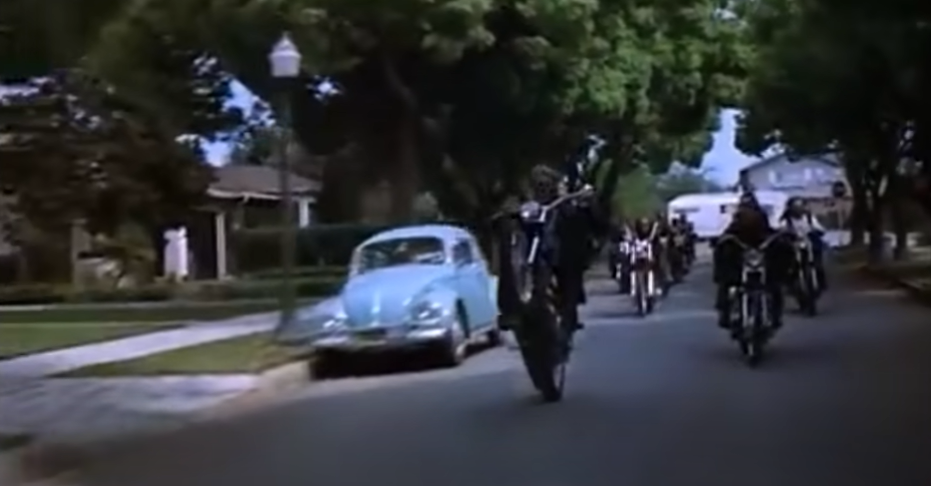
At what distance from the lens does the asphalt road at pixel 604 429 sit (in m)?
12.4

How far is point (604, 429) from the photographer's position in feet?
47.9

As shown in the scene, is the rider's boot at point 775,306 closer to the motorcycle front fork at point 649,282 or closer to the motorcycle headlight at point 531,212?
the motorcycle headlight at point 531,212

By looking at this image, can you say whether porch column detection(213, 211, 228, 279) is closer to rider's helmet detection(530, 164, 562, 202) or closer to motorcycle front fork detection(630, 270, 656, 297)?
motorcycle front fork detection(630, 270, 656, 297)

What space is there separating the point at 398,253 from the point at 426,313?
183 cm

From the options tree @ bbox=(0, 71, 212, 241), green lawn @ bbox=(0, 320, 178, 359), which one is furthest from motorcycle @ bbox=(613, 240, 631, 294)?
tree @ bbox=(0, 71, 212, 241)

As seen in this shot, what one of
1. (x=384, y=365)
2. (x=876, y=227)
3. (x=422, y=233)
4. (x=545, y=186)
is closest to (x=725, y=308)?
(x=384, y=365)

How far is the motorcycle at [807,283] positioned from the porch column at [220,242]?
27742 mm

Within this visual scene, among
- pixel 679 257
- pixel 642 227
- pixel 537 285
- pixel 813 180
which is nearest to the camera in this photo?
pixel 537 285

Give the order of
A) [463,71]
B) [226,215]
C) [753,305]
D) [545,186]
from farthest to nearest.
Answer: [226,215]
[463,71]
[753,305]
[545,186]

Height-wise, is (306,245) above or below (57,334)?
above

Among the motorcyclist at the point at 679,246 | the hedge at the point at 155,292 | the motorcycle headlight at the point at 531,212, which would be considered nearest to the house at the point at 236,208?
the hedge at the point at 155,292

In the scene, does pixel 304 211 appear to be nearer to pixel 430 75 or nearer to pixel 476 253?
pixel 430 75

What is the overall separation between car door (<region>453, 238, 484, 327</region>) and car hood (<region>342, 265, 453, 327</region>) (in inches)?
10.2

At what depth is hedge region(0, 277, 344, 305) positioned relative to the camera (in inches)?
1491
